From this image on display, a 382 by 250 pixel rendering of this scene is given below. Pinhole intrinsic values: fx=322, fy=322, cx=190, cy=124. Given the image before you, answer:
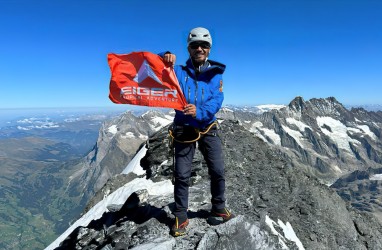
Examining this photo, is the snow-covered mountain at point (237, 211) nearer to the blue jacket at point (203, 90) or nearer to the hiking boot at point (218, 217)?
the hiking boot at point (218, 217)

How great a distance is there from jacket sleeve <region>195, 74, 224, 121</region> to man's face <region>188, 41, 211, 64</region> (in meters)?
0.73

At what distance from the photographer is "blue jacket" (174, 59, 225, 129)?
32.3 ft

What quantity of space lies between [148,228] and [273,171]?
11358mm

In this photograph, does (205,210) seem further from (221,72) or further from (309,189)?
(309,189)

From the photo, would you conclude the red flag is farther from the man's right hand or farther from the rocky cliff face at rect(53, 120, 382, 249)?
the rocky cliff face at rect(53, 120, 382, 249)

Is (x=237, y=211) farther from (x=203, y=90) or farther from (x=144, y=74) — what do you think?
(x=144, y=74)

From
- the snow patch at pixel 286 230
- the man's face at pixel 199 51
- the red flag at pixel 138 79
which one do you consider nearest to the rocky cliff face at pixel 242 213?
the snow patch at pixel 286 230

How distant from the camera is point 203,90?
9961 mm

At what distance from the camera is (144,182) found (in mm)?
19188

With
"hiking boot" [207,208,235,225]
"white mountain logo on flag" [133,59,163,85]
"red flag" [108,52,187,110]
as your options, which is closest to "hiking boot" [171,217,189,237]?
"hiking boot" [207,208,235,225]

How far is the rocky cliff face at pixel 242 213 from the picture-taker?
33.6 feet

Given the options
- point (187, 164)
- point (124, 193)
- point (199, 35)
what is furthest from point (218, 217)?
point (124, 193)

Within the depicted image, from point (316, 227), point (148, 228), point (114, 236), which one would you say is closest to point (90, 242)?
point (114, 236)

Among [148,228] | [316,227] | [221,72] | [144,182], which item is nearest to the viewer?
[221,72]
